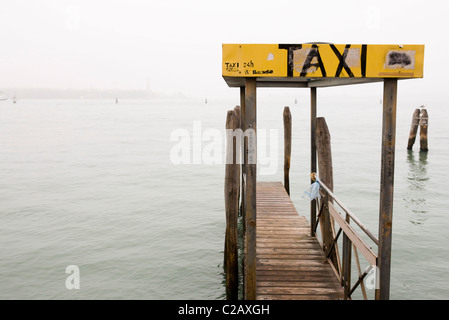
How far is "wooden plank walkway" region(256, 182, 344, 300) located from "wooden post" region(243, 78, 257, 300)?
2.62 ft

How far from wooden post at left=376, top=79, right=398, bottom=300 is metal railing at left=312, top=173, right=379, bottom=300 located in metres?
0.11

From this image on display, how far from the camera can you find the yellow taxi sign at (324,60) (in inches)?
168

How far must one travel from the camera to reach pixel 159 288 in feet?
30.4

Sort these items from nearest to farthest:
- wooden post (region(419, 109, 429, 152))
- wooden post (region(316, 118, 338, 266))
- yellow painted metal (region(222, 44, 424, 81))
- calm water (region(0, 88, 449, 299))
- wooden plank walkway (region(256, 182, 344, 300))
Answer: yellow painted metal (region(222, 44, 424, 81)) < wooden plank walkway (region(256, 182, 344, 300)) < wooden post (region(316, 118, 338, 266)) < calm water (region(0, 88, 449, 299)) < wooden post (region(419, 109, 429, 152))

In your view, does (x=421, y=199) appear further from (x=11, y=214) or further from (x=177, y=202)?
(x=11, y=214)

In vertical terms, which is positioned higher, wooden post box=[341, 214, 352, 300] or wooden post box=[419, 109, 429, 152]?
wooden post box=[419, 109, 429, 152]


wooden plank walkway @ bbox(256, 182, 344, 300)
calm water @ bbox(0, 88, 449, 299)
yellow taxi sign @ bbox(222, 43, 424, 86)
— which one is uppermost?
yellow taxi sign @ bbox(222, 43, 424, 86)

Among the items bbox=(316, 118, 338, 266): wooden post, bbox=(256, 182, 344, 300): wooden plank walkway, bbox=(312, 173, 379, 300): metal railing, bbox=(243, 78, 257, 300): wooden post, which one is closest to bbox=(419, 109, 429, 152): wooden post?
bbox=(256, 182, 344, 300): wooden plank walkway

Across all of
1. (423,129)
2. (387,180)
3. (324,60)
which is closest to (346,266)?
(387,180)

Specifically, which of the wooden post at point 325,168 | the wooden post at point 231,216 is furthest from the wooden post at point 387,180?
the wooden post at point 231,216

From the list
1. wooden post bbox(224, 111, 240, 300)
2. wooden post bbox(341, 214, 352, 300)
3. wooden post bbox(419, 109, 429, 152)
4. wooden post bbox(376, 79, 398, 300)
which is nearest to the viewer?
wooden post bbox(376, 79, 398, 300)

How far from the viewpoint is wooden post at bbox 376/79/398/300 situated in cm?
446

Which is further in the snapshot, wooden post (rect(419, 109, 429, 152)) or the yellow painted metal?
wooden post (rect(419, 109, 429, 152))

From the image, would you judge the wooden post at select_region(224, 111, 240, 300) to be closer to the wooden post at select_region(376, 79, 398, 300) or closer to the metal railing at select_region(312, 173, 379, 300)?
the metal railing at select_region(312, 173, 379, 300)
